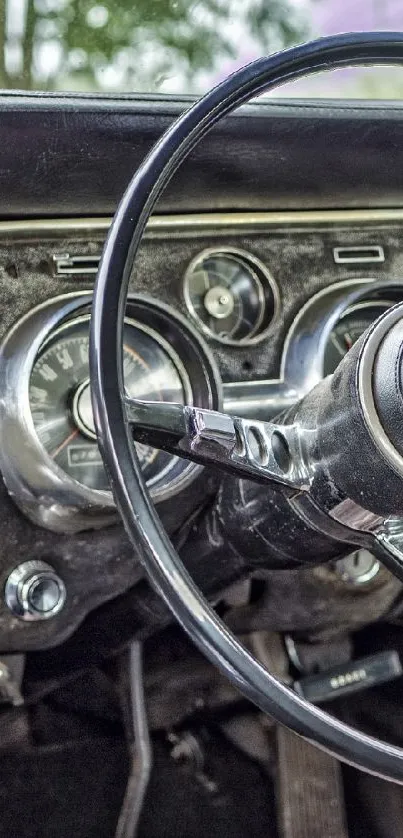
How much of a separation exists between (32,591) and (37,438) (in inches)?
8.7

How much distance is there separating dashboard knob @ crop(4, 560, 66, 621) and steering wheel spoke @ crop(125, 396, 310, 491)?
19.6 inches

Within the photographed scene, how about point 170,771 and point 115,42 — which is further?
point 170,771

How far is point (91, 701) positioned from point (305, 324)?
0.80m

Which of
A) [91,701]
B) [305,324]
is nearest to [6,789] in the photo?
[91,701]

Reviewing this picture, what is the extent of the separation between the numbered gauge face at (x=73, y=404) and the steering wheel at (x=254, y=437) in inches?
16.8

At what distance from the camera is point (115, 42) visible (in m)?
1.50

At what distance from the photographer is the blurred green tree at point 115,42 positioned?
1462 mm

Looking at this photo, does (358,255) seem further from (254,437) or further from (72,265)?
(254,437)

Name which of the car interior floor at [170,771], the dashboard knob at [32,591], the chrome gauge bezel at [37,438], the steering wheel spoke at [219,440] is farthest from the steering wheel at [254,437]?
the car interior floor at [170,771]

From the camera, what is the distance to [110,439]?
878mm

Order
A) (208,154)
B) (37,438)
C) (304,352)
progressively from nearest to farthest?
(37,438), (208,154), (304,352)

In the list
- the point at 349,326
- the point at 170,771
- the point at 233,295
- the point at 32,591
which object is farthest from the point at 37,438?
the point at 170,771

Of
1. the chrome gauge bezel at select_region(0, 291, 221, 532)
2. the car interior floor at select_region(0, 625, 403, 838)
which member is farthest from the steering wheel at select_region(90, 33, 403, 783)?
the car interior floor at select_region(0, 625, 403, 838)

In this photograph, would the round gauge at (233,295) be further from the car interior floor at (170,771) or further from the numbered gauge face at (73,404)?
the car interior floor at (170,771)
